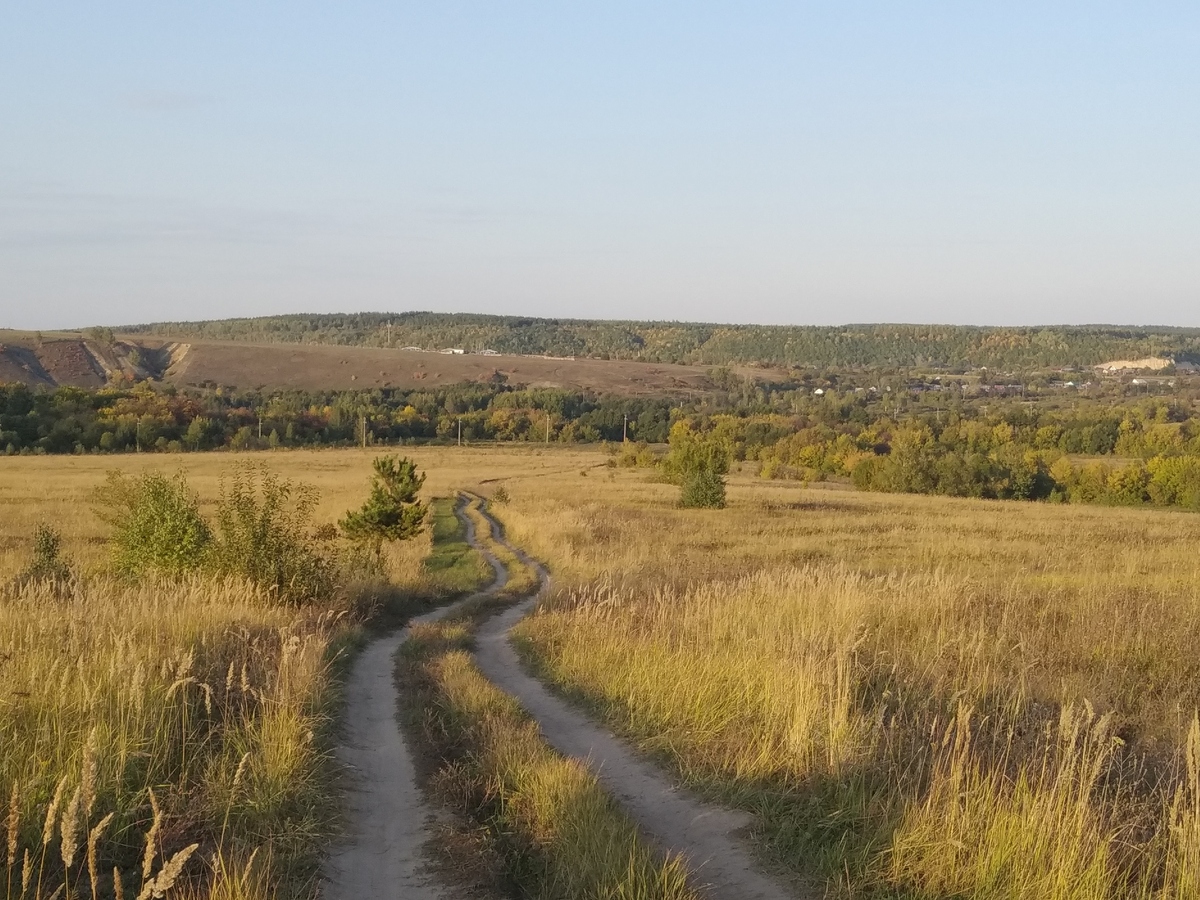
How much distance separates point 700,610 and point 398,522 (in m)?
19.8

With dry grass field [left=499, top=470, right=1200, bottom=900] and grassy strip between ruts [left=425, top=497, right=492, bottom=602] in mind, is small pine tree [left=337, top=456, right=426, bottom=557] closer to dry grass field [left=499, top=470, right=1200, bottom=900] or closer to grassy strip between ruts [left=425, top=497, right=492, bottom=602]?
grassy strip between ruts [left=425, top=497, right=492, bottom=602]

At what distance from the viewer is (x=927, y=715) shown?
7953mm

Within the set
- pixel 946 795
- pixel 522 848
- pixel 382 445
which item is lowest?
pixel 382 445

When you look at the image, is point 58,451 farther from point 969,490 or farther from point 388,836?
point 388,836

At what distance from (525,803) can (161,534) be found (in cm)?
1307

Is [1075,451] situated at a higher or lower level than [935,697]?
lower

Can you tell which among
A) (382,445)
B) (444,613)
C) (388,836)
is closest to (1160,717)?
(388,836)

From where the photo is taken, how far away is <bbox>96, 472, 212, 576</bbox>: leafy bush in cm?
1773

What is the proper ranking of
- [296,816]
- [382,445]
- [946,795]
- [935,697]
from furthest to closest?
[382,445]
[935,697]
[296,816]
[946,795]

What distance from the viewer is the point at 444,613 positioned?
19578 mm

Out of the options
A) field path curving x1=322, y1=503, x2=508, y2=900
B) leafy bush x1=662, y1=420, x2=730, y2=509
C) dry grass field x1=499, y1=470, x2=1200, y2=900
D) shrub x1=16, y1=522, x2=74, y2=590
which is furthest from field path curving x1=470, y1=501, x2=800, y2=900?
leafy bush x1=662, y1=420, x2=730, y2=509

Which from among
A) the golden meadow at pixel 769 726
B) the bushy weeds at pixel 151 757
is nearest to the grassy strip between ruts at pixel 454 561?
the golden meadow at pixel 769 726

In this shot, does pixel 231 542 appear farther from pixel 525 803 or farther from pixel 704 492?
pixel 704 492

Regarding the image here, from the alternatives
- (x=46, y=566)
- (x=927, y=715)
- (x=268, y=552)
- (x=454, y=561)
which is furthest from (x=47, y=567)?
(x=927, y=715)
